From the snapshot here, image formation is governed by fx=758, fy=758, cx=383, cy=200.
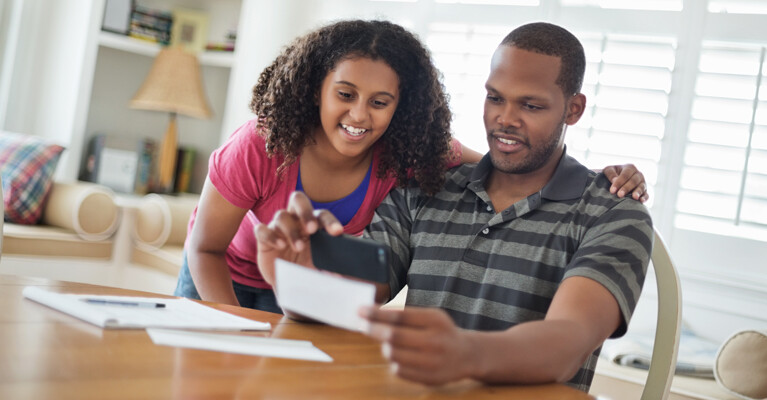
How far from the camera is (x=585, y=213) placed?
4.50ft

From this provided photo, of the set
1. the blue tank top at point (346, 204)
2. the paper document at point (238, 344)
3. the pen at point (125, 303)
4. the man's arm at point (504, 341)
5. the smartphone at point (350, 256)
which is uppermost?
the blue tank top at point (346, 204)

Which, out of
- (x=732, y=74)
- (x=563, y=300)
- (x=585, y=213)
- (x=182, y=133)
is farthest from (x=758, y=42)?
(x=182, y=133)

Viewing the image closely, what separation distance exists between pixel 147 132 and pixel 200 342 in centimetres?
352

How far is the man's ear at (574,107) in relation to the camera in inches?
60.3

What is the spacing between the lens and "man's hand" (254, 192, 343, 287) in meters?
1.03

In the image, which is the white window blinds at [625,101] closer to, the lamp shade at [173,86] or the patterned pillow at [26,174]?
the lamp shade at [173,86]

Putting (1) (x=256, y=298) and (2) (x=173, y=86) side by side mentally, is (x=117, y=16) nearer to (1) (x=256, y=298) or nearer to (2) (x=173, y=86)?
(2) (x=173, y=86)

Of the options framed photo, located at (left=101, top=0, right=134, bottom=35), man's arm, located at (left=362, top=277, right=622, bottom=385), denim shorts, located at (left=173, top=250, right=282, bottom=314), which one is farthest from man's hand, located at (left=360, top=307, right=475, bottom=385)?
framed photo, located at (left=101, top=0, right=134, bottom=35)

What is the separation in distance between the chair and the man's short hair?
426 millimetres

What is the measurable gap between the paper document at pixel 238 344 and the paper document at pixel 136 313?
0.03 m

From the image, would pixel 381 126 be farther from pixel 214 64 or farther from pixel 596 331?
pixel 214 64

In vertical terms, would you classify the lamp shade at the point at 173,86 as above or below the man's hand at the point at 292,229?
above

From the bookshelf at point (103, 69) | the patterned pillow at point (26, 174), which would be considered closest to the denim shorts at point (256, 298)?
the patterned pillow at point (26, 174)

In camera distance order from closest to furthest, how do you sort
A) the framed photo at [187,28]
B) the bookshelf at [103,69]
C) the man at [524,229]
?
→ the man at [524,229] → the bookshelf at [103,69] → the framed photo at [187,28]
